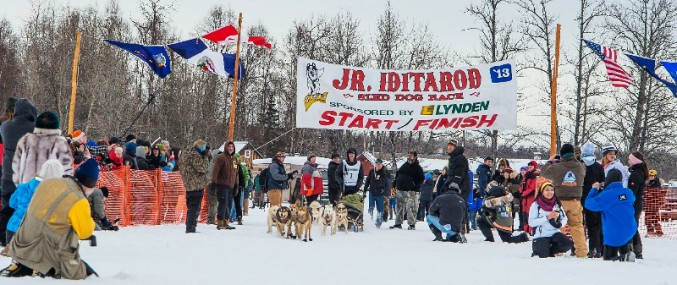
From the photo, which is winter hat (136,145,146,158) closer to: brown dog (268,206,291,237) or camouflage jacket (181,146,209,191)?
camouflage jacket (181,146,209,191)

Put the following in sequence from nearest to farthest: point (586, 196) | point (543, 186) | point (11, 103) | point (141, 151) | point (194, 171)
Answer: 1. point (11, 103)
2. point (543, 186)
3. point (586, 196)
4. point (194, 171)
5. point (141, 151)

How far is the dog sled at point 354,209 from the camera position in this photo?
14.1 metres

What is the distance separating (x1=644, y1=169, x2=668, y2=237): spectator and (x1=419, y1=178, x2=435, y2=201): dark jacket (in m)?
4.80

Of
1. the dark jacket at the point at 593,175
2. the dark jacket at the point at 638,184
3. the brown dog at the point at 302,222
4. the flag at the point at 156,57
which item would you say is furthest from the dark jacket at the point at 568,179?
the flag at the point at 156,57

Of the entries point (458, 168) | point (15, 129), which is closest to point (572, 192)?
point (458, 168)

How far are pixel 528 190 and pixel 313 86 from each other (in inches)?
215

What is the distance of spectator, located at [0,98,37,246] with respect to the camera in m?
7.98

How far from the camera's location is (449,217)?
1243 cm

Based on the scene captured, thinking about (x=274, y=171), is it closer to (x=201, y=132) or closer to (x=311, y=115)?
(x=311, y=115)

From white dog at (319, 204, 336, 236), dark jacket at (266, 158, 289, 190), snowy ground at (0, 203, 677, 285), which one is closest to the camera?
snowy ground at (0, 203, 677, 285)

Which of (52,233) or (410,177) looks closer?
(52,233)

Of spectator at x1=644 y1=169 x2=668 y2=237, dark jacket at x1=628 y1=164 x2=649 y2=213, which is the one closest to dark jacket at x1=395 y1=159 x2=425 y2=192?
spectator at x1=644 y1=169 x2=668 y2=237

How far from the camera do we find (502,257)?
32.6 ft

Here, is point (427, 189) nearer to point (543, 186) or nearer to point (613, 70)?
point (613, 70)
